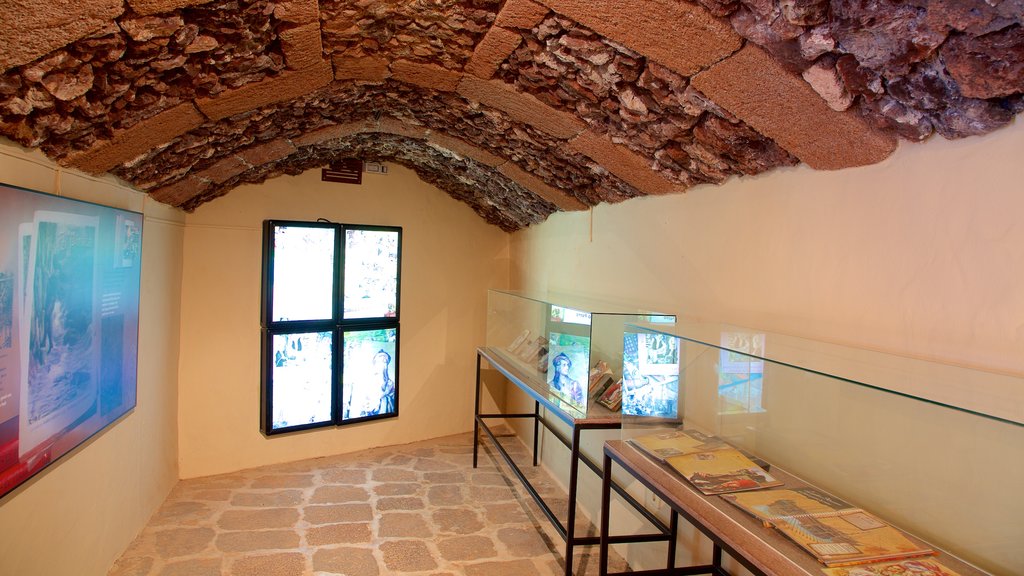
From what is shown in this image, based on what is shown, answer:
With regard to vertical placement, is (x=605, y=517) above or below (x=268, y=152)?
below

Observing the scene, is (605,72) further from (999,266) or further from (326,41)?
(999,266)

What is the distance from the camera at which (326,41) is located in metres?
2.33

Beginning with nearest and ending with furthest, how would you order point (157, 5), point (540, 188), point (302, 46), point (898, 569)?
point (898, 569), point (157, 5), point (302, 46), point (540, 188)

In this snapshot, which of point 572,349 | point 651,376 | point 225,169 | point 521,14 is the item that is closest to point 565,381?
point 572,349

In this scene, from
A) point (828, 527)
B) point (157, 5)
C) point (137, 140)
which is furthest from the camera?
point (137, 140)

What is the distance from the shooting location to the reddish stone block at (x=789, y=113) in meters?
1.69

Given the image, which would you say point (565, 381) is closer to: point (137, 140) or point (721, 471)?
point (721, 471)

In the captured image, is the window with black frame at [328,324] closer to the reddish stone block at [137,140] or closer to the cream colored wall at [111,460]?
the cream colored wall at [111,460]

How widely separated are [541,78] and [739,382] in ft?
5.05

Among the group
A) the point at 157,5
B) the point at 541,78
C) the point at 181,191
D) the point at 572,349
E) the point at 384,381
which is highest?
the point at 541,78

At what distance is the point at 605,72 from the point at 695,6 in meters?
0.56

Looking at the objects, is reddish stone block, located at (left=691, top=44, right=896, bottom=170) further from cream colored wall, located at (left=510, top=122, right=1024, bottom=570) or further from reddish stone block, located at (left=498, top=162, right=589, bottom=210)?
reddish stone block, located at (left=498, top=162, right=589, bottom=210)

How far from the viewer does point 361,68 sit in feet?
8.73

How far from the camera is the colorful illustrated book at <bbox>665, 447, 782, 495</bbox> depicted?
1.73 metres
